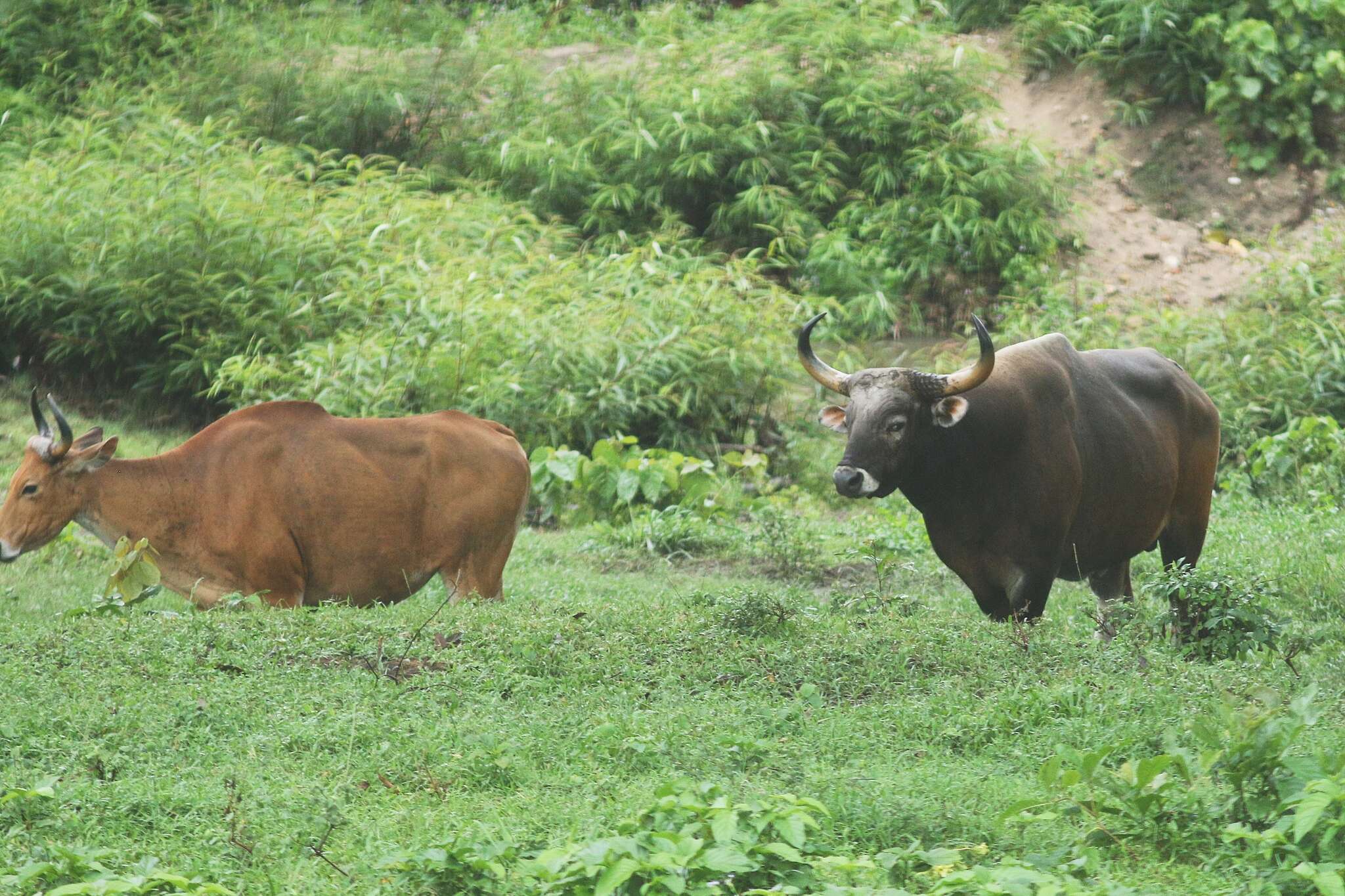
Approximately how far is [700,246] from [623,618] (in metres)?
8.79

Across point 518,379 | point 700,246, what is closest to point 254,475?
point 518,379

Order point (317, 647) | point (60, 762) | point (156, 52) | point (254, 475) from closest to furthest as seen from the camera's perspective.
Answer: point (60, 762)
point (317, 647)
point (254, 475)
point (156, 52)

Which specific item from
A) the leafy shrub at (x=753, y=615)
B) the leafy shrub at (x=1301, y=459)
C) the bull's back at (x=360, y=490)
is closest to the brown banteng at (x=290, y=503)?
the bull's back at (x=360, y=490)

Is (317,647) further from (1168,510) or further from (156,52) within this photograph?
(156,52)

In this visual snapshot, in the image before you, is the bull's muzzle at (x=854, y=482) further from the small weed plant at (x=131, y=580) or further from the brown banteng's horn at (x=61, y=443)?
the brown banteng's horn at (x=61, y=443)

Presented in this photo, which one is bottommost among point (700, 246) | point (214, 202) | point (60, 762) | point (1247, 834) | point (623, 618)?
point (700, 246)

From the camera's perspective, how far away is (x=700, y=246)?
15.2 m

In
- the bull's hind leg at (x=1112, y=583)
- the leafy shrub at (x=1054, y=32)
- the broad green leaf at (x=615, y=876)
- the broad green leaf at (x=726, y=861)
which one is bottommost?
the leafy shrub at (x=1054, y=32)

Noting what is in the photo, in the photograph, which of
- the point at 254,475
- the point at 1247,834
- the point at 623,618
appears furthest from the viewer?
the point at 254,475

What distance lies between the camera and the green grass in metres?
4.37

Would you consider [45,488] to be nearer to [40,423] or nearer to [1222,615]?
[40,423]

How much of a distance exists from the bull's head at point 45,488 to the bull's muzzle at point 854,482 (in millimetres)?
3485

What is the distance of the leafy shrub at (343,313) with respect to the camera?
1138 centimetres

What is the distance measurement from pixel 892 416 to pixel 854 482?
372 mm
